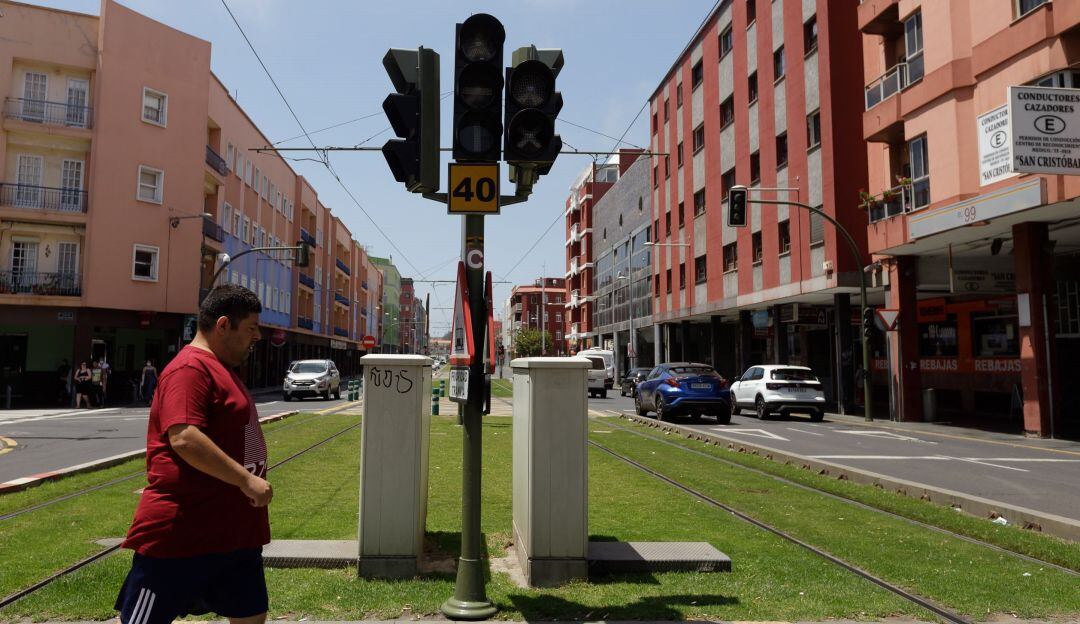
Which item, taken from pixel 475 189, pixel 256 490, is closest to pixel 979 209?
pixel 475 189

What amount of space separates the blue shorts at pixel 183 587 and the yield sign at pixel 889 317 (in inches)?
855

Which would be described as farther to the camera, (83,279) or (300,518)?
(83,279)

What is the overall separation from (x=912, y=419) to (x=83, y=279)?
3005cm

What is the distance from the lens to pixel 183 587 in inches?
107

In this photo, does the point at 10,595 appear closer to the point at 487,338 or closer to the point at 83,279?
the point at 487,338

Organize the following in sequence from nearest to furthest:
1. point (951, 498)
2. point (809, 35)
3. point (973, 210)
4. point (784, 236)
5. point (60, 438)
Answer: point (951, 498)
point (60, 438)
point (973, 210)
point (809, 35)
point (784, 236)

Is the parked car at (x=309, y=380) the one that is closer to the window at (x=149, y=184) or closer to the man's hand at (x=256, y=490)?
the window at (x=149, y=184)

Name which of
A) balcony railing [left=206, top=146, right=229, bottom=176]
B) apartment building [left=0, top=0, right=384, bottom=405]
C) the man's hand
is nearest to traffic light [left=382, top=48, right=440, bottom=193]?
the man's hand

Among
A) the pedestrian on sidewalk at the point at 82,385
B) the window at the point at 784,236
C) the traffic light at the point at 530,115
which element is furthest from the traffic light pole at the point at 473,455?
the pedestrian on sidewalk at the point at 82,385

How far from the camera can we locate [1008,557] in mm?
5824

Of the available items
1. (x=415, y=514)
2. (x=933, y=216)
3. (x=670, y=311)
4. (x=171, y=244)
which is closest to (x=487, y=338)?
(x=415, y=514)

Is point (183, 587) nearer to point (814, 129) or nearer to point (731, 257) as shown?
point (814, 129)

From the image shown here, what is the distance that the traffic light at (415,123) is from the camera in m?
4.56

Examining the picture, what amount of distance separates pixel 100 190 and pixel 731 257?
27456mm
